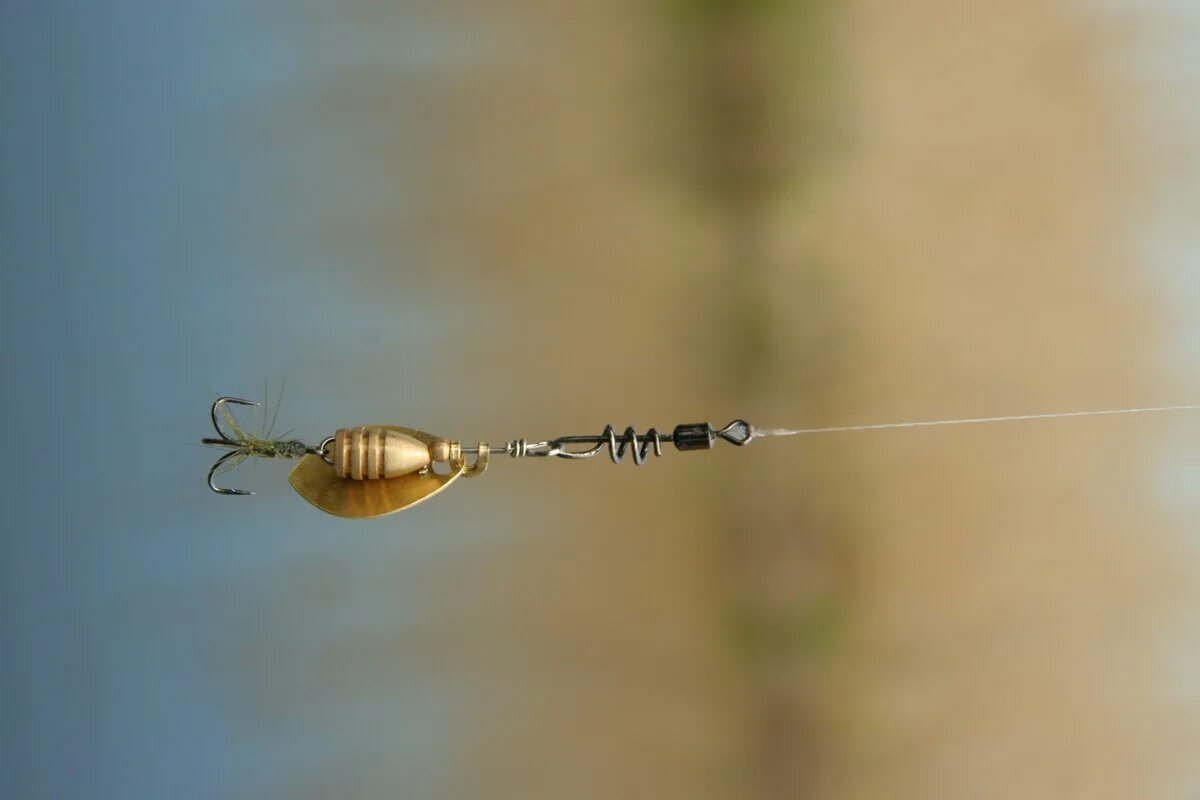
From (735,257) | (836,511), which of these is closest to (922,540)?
(836,511)

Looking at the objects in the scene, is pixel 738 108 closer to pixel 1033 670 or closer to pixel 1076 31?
pixel 1076 31

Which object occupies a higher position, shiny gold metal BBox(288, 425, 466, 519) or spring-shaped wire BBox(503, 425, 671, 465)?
spring-shaped wire BBox(503, 425, 671, 465)

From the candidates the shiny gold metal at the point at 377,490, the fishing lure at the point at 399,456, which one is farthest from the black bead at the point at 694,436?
the shiny gold metal at the point at 377,490

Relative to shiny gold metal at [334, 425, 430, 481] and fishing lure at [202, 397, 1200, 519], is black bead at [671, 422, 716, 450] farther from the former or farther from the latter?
shiny gold metal at [334, 425, 430, 481]

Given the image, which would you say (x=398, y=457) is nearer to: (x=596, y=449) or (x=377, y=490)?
(x=377, y=490)

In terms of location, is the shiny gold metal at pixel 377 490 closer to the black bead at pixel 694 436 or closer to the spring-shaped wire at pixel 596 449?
the spring-shaped wire at pixel 596 449

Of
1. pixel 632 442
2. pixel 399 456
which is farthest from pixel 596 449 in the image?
pixel 399 456

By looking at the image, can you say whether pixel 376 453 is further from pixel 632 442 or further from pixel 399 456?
pixel 632 442

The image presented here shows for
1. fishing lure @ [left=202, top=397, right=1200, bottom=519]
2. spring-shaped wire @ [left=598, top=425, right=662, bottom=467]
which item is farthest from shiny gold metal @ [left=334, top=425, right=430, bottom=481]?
spring-shaped wire @ [left=598, top=425, right=662, bottom=467]
